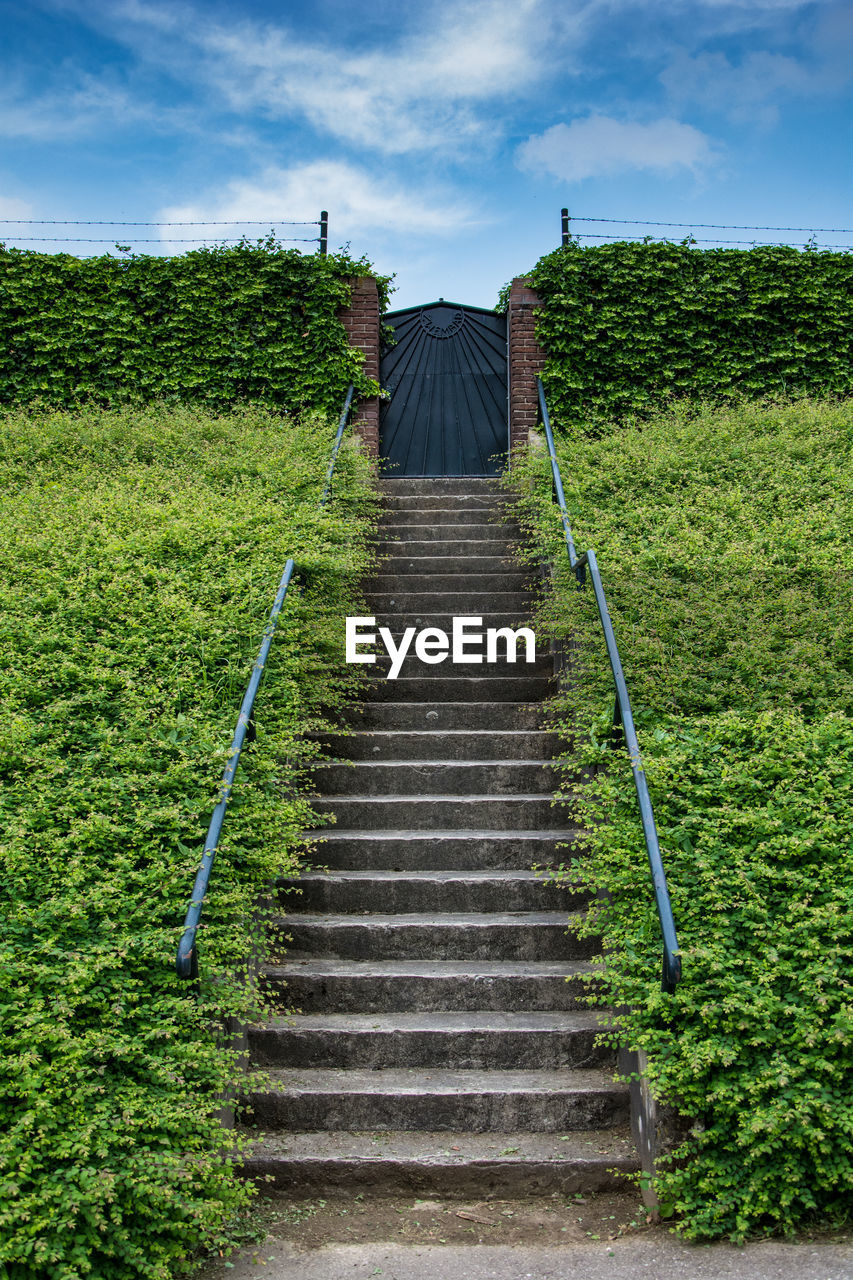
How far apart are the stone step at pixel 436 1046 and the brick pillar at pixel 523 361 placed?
24.3 feet

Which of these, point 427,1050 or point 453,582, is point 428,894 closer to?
point 427,1050

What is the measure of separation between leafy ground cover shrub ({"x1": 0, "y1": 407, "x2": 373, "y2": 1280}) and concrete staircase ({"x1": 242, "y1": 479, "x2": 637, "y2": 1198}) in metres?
0.35

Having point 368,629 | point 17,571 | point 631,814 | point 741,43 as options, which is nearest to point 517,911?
point 631,814

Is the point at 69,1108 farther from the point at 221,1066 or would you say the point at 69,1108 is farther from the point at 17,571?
the point at 17,571

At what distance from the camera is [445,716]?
557 centimetres

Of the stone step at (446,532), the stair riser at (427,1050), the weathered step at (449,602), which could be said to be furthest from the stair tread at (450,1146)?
the stone step at (446,532)

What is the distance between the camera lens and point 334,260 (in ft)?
33.9

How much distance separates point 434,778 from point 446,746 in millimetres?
361

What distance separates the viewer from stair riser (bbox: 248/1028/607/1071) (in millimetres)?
3520

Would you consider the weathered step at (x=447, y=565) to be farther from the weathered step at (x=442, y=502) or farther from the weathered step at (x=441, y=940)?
the weathered step at (x=441, y=940)

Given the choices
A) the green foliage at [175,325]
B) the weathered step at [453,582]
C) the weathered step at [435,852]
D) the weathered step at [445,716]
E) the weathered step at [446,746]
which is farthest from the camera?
the green foliage at [175,325]

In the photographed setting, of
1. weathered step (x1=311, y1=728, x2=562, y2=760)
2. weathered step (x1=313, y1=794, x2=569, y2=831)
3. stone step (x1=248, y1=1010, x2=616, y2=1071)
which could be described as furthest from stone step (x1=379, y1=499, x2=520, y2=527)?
stone step (x1=248, y1=1010, x2=616, y2=1071)

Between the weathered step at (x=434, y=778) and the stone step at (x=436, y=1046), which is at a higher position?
the weathered step at (x=434, y=778)

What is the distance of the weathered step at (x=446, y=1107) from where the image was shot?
3303 millimetres
